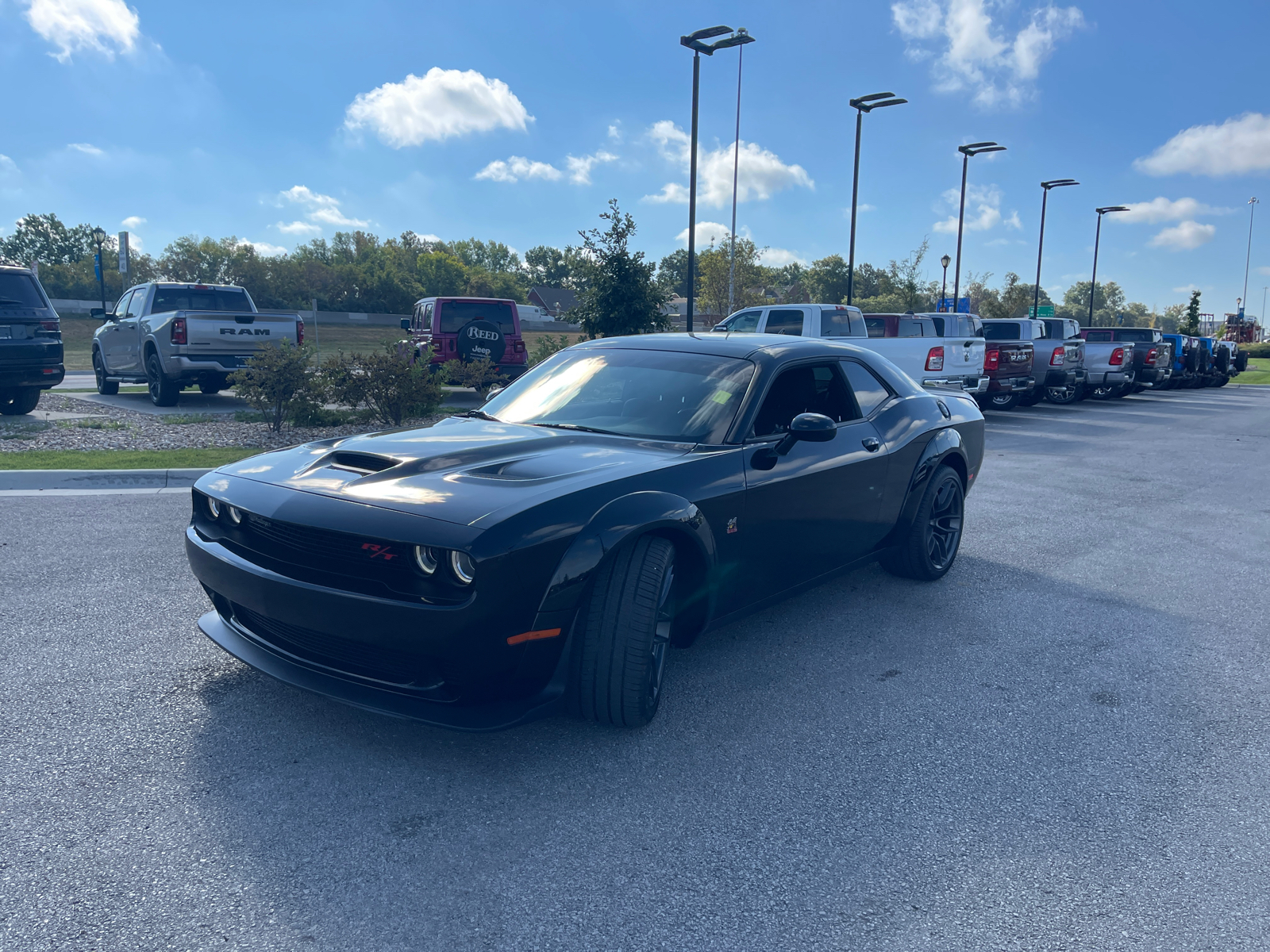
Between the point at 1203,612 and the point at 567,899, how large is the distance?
170 inches

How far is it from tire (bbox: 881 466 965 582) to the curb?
20.0 ft

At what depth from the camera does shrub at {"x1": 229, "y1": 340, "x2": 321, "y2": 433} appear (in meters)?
11.1

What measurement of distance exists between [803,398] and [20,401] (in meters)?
12.7

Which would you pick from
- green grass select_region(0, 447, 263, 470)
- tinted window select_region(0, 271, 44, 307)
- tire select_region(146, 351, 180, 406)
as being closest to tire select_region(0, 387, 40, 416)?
tinted window select_region(0, 271, 44, 307)

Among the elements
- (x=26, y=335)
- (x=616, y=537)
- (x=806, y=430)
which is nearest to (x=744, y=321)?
(x=26, y=335)

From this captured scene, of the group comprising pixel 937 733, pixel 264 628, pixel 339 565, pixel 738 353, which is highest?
pixel 738 353

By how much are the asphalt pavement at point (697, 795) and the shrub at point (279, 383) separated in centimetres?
627

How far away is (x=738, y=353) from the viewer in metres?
4.43

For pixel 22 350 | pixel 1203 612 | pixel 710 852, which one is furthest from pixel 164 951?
pixel 22 350

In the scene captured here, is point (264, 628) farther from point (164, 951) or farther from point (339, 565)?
point (164, 951)

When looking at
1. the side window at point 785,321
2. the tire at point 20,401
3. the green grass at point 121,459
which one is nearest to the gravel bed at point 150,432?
the tire at point 20,401

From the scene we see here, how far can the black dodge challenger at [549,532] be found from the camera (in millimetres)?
2895

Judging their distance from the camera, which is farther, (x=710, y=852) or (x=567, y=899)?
(x=710, y=852)

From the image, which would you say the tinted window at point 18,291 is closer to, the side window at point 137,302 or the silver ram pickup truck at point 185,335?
the silver ram pickup truck at point 185,335
